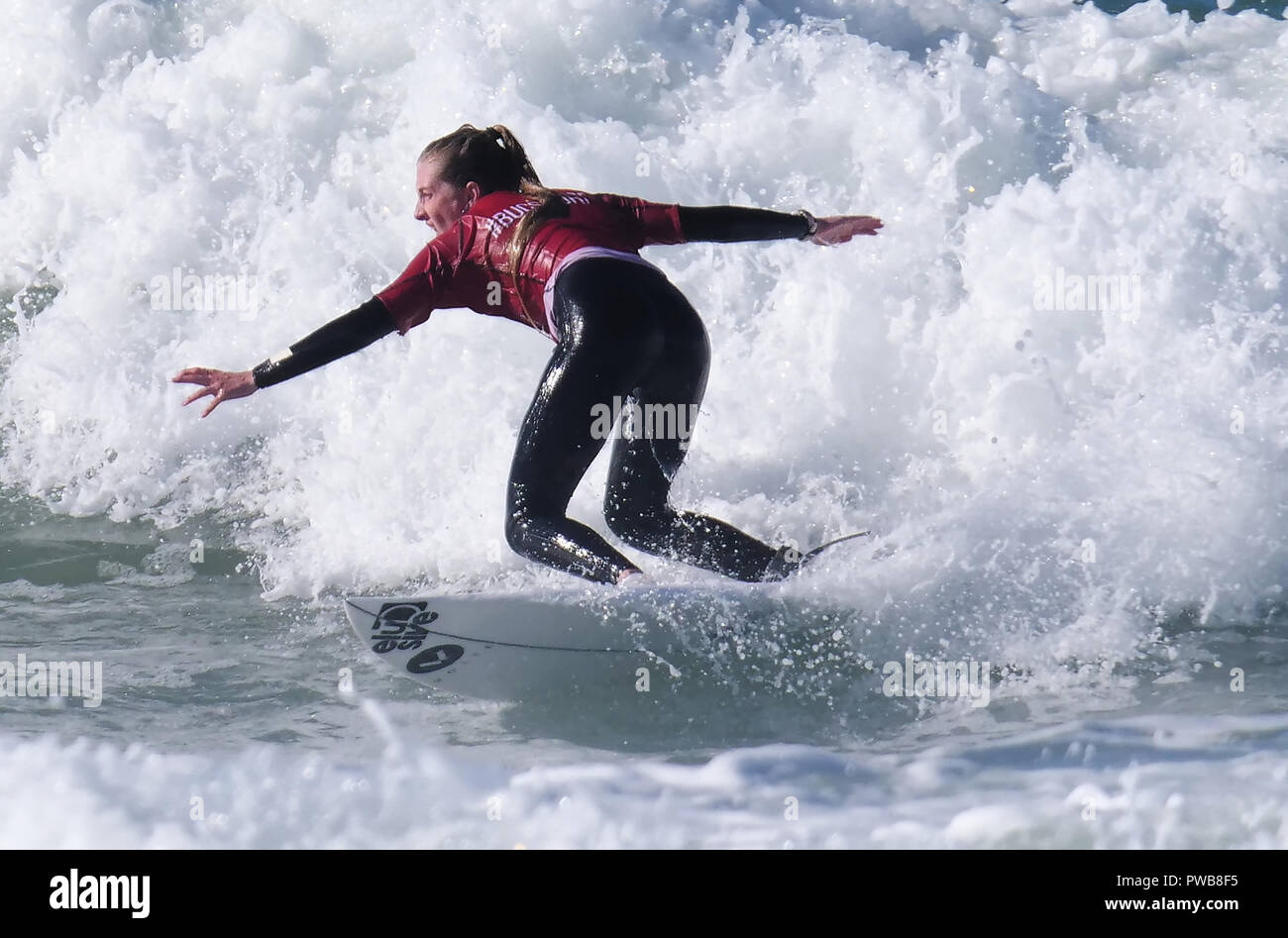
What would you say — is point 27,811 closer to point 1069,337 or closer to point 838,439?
point 838,439

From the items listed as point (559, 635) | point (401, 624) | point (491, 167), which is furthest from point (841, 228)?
point (401, 624)

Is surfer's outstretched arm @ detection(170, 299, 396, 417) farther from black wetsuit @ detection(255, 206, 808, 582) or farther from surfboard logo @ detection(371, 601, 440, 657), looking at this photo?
surfboard logo @ detection(371, 601, 440, 657)

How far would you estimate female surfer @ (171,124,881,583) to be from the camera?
12.3 feet

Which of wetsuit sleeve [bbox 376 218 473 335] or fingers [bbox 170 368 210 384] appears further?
wetsuit sleeve [bbox 376 218 473 335]

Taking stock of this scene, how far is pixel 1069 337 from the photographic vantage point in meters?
6.21

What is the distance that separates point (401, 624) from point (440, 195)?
4.43ft

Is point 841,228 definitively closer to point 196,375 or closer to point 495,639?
point 495,639

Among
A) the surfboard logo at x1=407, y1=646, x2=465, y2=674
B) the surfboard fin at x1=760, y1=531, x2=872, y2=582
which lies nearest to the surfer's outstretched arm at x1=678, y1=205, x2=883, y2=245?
the surfboard fin at x1=760, y1=531, x2=872, y2=582

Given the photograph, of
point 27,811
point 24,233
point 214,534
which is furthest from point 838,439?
point 24,233

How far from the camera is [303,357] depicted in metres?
3.66

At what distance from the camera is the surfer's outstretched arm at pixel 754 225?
4098 mm

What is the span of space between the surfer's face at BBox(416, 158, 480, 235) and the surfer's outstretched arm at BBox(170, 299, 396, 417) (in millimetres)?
459

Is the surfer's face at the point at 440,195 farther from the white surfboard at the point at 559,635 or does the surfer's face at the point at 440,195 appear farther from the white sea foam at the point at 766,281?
the white sea foam at the point at 766,281
